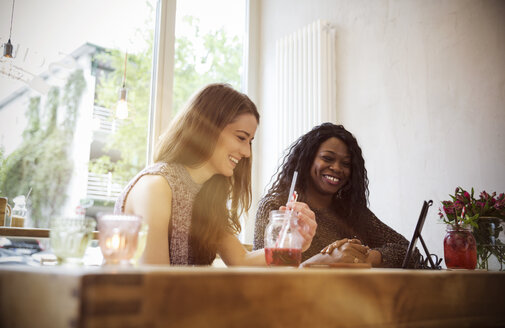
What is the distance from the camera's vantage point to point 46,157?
301 cm

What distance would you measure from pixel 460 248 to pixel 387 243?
2.41 feet

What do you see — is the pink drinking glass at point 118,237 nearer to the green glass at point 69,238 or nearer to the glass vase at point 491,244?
the green glass at point 69,238

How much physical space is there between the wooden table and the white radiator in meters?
2.76

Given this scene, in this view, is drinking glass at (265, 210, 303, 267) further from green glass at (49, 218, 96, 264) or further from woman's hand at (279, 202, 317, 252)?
green glass at (49, 218, 96, 264)

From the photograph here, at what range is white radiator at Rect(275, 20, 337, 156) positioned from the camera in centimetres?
339

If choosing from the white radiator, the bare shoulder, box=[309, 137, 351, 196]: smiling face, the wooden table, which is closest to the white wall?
the white radiator

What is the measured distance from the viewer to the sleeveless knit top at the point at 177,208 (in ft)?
4.66

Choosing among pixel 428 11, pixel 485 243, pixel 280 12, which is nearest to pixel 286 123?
pixel 280 12

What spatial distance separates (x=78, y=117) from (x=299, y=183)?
173 centimetres

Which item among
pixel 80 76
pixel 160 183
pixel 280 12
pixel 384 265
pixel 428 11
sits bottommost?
pixel 384 265

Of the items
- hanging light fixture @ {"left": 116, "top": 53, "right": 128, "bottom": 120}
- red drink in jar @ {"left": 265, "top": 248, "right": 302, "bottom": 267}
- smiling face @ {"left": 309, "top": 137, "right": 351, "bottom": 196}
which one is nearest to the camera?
red drink in jar @ {"left": 265, "top": 248, "right": 302, "bottom": 267}

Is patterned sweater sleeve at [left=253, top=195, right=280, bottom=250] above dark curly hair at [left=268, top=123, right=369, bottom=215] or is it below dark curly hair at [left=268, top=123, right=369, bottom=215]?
below

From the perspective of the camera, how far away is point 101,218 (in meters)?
0.71

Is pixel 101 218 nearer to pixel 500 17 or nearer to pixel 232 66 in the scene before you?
pixel 500 17
